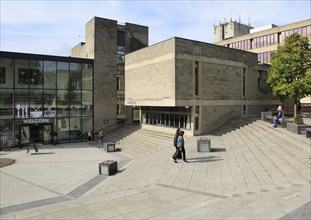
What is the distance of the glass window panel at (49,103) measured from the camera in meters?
30.7

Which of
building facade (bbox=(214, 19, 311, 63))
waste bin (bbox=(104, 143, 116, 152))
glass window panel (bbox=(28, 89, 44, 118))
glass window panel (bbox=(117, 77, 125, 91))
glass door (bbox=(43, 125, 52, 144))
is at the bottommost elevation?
waste bin (bbox=(104, 143, 116, 152))

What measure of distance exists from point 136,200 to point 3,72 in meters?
24.9

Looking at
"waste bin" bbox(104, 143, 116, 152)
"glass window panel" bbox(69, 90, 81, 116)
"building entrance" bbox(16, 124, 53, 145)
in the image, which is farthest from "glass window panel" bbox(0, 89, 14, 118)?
"waste bin" bbox(104, 143, 116, 152)

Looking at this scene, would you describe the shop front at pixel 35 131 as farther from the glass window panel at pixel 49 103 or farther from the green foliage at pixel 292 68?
the green foliage at pixel 292 68

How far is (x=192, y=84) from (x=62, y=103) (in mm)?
15473

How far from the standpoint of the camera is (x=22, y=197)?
1283 cm

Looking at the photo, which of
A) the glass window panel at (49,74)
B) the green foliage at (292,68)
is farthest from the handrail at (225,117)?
the glass window panel at (49,74)

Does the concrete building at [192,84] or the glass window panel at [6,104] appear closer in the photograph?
the concrete building at [192,84]

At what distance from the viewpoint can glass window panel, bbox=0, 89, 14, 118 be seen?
28.5 metres

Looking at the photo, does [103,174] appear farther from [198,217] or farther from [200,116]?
[200,116]

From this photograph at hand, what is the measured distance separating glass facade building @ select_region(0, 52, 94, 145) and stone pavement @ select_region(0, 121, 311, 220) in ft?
25.1

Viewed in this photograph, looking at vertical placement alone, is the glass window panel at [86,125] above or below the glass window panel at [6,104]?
below

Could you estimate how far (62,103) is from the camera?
31781 mm

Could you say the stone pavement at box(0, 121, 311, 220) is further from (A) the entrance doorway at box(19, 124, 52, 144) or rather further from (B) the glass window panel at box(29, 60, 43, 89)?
(B) the glass window panel at box(29, 60, 43, 89)
